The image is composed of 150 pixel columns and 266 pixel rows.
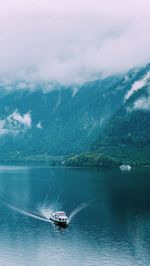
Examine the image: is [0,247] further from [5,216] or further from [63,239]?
[5,216]

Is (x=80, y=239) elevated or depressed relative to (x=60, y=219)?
depressed

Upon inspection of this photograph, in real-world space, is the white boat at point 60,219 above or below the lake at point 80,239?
above

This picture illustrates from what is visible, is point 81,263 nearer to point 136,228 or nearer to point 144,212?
point 136,228

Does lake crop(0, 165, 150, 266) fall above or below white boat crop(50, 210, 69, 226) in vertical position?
A: below

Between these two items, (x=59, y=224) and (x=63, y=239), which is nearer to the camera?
(x=63, y=239)

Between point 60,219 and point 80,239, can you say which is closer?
point 80,239

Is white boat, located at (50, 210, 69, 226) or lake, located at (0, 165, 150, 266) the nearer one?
lake, located at (0, 165, 150, 266)

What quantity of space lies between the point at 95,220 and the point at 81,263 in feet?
160

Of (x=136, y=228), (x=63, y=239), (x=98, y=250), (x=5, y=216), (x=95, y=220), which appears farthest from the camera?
(x=5, y=216)

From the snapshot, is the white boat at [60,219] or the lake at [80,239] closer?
the lake at [80,239]

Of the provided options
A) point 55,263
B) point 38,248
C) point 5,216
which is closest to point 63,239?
point 38,248

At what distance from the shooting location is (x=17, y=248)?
473 ft

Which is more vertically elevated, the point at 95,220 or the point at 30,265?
the point at 95,220

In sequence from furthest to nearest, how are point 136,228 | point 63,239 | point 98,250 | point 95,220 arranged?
point 95,220 < point 136,228 < point 63,239 < point 98,250
